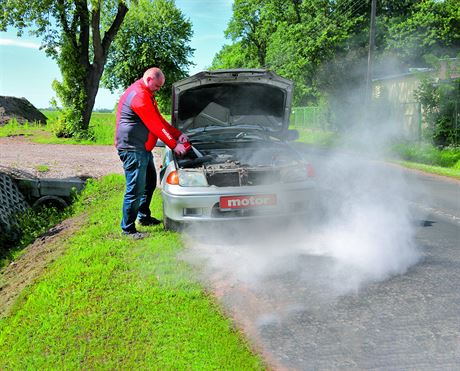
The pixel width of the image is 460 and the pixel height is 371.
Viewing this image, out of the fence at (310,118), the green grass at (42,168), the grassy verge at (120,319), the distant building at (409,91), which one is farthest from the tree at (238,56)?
the grassy verge at (120,319)

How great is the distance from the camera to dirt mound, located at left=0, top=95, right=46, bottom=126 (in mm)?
27000

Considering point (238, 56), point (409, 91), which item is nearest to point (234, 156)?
point (409, 91)

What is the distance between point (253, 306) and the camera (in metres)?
3.80

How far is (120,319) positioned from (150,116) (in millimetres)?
2627

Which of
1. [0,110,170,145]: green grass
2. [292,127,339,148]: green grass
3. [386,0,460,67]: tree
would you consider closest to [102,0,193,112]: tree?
[386,0,460,67]: tree

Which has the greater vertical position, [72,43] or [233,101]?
[72,43]

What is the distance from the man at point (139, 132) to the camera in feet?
17.8

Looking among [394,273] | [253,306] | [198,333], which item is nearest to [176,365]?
[198,333]

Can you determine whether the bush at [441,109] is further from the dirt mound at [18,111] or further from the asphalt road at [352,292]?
the dirt mound at [18,111]

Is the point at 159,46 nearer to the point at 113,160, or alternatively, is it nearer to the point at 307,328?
the point at 113,160

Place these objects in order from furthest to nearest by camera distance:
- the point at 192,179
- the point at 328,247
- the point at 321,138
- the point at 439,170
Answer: the point at 321,138
the point at 439,170
the point at 192,179
the point at 328,247

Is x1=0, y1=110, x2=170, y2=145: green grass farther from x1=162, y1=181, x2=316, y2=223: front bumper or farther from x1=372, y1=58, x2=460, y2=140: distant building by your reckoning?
x1=162, y1=181, x2=316, y2=223: front bumper

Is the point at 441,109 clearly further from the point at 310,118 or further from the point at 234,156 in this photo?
the point at 310,118

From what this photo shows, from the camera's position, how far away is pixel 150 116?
5.41 metres
